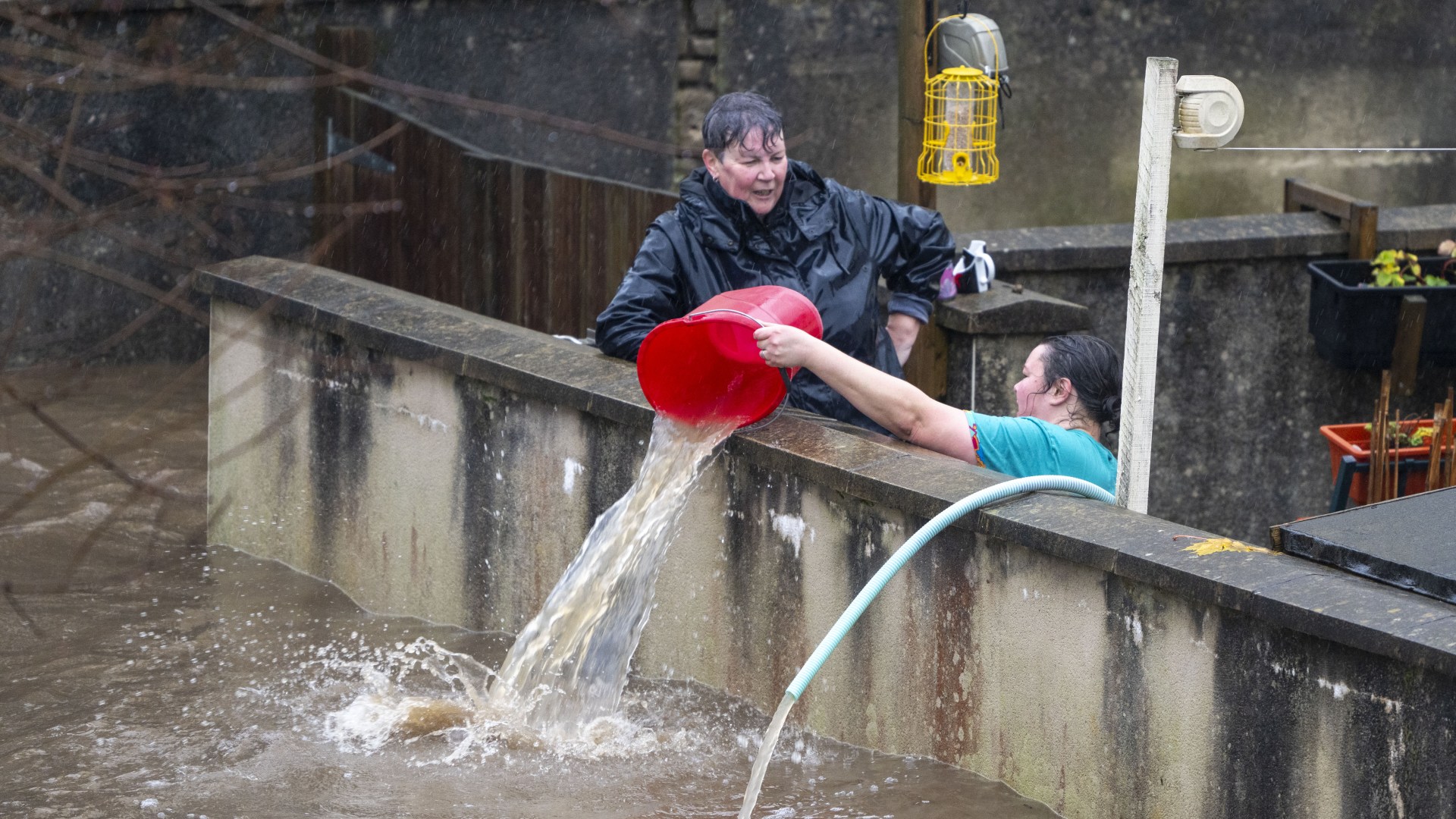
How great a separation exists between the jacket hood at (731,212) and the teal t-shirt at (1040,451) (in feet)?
3.10

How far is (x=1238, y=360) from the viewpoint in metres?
7.40

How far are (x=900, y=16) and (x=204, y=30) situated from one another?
4614 millimetres

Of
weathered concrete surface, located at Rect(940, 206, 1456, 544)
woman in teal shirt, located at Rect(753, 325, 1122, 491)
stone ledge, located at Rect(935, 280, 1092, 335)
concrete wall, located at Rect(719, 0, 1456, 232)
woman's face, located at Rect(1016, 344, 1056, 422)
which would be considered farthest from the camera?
concrete wall, located at Rect(719, 0, 1456, 232)

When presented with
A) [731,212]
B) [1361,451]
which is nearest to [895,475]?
[731,212]

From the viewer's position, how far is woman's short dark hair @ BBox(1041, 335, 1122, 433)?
173 inches

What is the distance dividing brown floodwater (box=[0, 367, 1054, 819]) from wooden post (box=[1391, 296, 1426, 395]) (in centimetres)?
380

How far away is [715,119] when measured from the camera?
4.93 meters

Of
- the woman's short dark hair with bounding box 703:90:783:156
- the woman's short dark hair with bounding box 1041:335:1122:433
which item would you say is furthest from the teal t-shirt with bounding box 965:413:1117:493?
the woman's short dark hair with bounding box 703:90:783:156

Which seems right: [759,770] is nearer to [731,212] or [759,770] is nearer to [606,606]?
[606,606]

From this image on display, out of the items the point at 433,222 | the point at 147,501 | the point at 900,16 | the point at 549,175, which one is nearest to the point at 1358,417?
the point at 900,16

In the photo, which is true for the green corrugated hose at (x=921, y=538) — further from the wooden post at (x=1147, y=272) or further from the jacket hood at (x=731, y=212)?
the jacket hood at (x=731, y=212)

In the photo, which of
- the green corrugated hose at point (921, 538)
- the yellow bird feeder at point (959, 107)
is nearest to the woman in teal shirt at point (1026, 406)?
the green corrugated hose at point (921, 538)

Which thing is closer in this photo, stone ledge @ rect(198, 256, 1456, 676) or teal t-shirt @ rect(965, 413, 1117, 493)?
stone ledge @ rect(198, 256, 1456, 676)

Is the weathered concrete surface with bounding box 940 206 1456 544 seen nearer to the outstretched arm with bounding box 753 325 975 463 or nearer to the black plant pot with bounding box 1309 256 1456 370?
the black plant pot with bounding box 1309 256 1456 370
